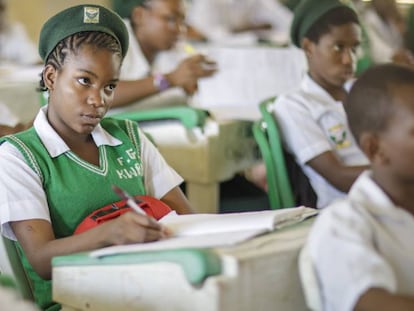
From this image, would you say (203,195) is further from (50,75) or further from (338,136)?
(50,75)

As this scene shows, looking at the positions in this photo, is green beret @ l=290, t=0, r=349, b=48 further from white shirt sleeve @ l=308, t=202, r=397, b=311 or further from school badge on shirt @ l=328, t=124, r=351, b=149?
white shirt sleeve @ l=308, t=202, r=397, b=311

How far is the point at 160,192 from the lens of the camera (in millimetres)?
1698

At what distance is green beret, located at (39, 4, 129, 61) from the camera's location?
1.51 m

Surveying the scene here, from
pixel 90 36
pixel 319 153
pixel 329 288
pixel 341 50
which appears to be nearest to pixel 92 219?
pixel 90 36

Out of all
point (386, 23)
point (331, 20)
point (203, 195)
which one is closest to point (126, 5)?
point (203, 195)

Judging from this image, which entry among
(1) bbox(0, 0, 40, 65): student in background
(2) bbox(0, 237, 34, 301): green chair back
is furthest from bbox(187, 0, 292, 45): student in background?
(2) bbox(0, 237, 34, 301): green chair back

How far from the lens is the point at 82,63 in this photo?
1.52 meters

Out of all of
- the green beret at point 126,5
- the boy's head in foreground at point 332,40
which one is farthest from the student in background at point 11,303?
Result: the green beret at point 126,5

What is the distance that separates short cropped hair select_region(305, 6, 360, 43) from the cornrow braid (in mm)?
844

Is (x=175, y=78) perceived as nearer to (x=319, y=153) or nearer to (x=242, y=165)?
(x=242, y=165)

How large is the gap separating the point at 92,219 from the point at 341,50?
1.05 meters

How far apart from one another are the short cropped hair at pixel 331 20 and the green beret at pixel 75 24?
82 cm

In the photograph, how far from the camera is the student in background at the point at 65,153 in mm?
1443

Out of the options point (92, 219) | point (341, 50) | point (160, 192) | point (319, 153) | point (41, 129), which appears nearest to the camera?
point (92, 219)
